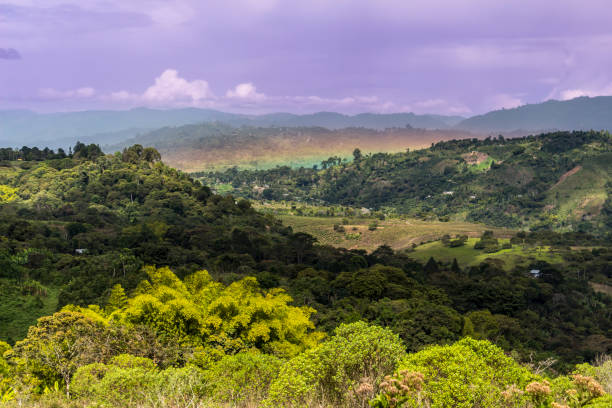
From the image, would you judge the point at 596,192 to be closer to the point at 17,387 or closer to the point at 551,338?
the point at 551,338

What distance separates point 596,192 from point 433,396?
185m

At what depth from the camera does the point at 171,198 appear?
4013 inches

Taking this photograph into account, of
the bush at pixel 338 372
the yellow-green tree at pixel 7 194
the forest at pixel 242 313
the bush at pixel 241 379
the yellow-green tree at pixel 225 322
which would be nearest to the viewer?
the bush at pixel 338 372

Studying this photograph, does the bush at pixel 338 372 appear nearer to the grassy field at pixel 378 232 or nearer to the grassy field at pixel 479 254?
the grassy field at pixel 479 254

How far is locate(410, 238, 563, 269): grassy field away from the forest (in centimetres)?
352

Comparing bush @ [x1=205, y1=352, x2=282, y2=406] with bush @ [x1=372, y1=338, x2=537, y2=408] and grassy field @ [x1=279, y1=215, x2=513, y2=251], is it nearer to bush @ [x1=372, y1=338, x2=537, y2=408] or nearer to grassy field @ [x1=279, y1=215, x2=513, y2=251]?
bush @ [x1=372, y1=338, x2=537, y2=408]

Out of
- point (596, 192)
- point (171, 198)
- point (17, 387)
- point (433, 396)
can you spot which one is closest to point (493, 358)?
point (433, 396)

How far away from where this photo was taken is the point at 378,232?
125250mm

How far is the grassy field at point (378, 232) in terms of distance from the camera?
387 ft

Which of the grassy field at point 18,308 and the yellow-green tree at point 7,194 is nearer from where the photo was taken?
the grassy field at point 18,308

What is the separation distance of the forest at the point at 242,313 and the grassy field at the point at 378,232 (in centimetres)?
1637

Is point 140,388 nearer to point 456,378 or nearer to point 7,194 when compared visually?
point 456,378

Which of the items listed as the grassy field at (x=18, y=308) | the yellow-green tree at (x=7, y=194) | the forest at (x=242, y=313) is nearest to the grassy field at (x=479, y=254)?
the forest at (x=242, y=313)

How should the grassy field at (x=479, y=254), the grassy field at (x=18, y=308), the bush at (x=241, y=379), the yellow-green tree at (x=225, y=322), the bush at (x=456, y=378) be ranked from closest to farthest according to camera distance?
the bush at (x=456, y=378), the bush at (x=241, y=379), the yellow-green tree at (x=225, y=322), the grassy field at (x=18, y=308), the grassy field at (x=479, y=254)
